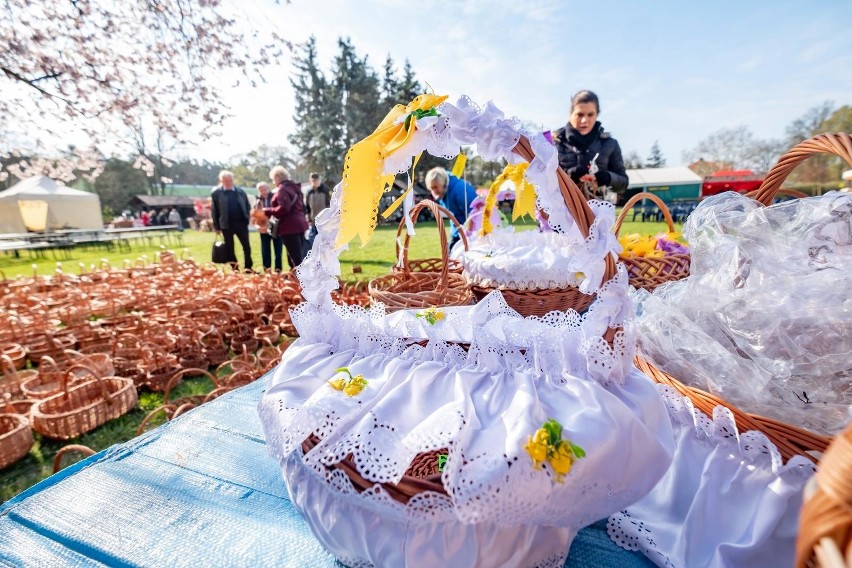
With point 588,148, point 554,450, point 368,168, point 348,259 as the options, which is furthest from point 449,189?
point 348,259

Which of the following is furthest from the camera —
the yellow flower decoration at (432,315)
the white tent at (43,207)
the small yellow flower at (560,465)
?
the white tent at (43,207)

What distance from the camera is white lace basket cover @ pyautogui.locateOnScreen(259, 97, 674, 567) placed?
0.51 metres

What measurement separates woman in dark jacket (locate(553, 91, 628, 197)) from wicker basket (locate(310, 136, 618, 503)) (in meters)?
1.60

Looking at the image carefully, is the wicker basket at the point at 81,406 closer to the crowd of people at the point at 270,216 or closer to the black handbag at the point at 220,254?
the crowd of people at the point at 270,216

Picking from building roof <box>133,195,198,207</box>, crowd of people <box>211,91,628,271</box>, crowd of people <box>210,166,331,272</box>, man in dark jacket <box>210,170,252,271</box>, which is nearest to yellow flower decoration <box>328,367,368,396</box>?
crowd of people <box>211,91,628,271</box>

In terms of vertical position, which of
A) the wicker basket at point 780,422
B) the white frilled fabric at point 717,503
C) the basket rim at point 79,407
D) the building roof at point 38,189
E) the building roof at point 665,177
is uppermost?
the building roof at point 665,177

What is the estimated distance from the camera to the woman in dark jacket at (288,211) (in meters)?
4.17

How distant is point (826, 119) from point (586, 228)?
24.9 metres

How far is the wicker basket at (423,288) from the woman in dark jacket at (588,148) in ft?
2.99

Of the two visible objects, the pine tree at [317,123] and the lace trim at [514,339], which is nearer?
the lace trim at [514,339]

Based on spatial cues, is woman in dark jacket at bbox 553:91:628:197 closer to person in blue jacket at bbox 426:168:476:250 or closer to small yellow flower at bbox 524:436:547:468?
person in blue jacket at bbox 426:168:476:250

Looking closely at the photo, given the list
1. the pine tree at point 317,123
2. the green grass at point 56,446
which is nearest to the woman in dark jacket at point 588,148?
the green grass at point 56,446

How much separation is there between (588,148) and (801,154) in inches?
54.5

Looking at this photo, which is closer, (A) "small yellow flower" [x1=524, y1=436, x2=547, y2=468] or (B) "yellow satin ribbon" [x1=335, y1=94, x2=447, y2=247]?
(A) "small yellow flower" [x1=524, y1=436, x2=547, y2=468]
